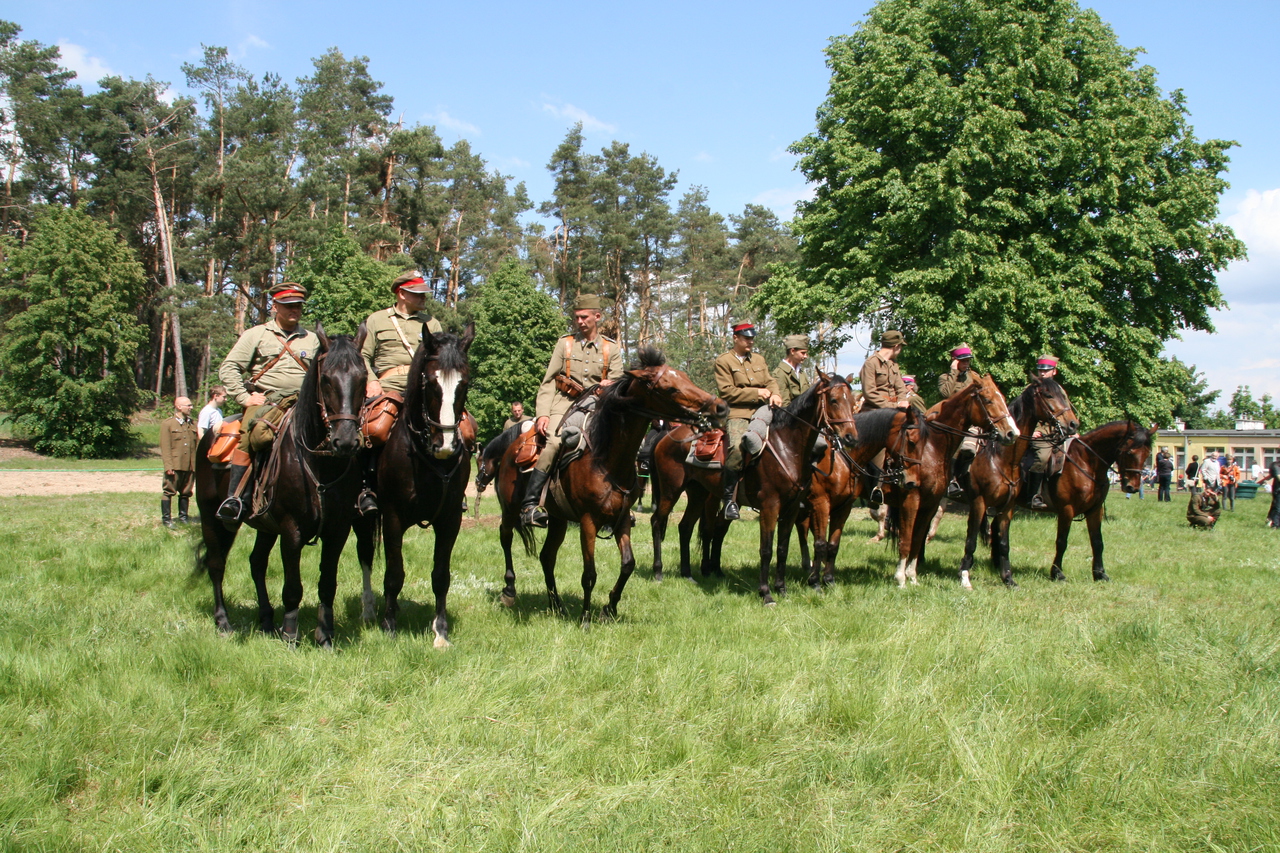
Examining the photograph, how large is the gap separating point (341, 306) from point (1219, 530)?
3751 centimetres

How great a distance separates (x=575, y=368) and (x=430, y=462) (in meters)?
2.26

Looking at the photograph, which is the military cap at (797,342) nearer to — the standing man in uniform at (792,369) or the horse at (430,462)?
the standing man in uniform at (792,369)

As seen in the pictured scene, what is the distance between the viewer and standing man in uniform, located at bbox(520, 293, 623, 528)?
327 inches

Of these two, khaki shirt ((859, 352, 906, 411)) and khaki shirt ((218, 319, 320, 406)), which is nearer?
khaki shirt ((218, 319, 320, 406))

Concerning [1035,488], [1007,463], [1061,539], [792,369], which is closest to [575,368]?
[792,369]

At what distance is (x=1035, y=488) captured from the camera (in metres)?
11.8

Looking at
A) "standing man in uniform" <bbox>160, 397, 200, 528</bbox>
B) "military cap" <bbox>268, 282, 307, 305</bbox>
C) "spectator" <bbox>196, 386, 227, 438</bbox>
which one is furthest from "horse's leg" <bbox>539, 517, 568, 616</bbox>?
"standing man in uniform" <bbox>160, 397, 200, 528</bbox>

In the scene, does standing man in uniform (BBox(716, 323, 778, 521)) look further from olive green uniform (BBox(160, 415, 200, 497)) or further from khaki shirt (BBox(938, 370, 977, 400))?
olive green uniform (BBox(160, 415, 200, 497))

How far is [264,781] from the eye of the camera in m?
4.02

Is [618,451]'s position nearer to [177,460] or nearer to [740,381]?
[740,381]

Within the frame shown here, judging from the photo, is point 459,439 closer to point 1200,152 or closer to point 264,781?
point 264,781

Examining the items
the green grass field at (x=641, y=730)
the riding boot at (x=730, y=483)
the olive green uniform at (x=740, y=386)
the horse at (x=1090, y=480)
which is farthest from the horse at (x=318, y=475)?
the horse at (x=1090, y=480)

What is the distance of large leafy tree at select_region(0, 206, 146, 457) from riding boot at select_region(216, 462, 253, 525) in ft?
140

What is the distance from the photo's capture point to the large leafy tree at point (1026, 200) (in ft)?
71.3
